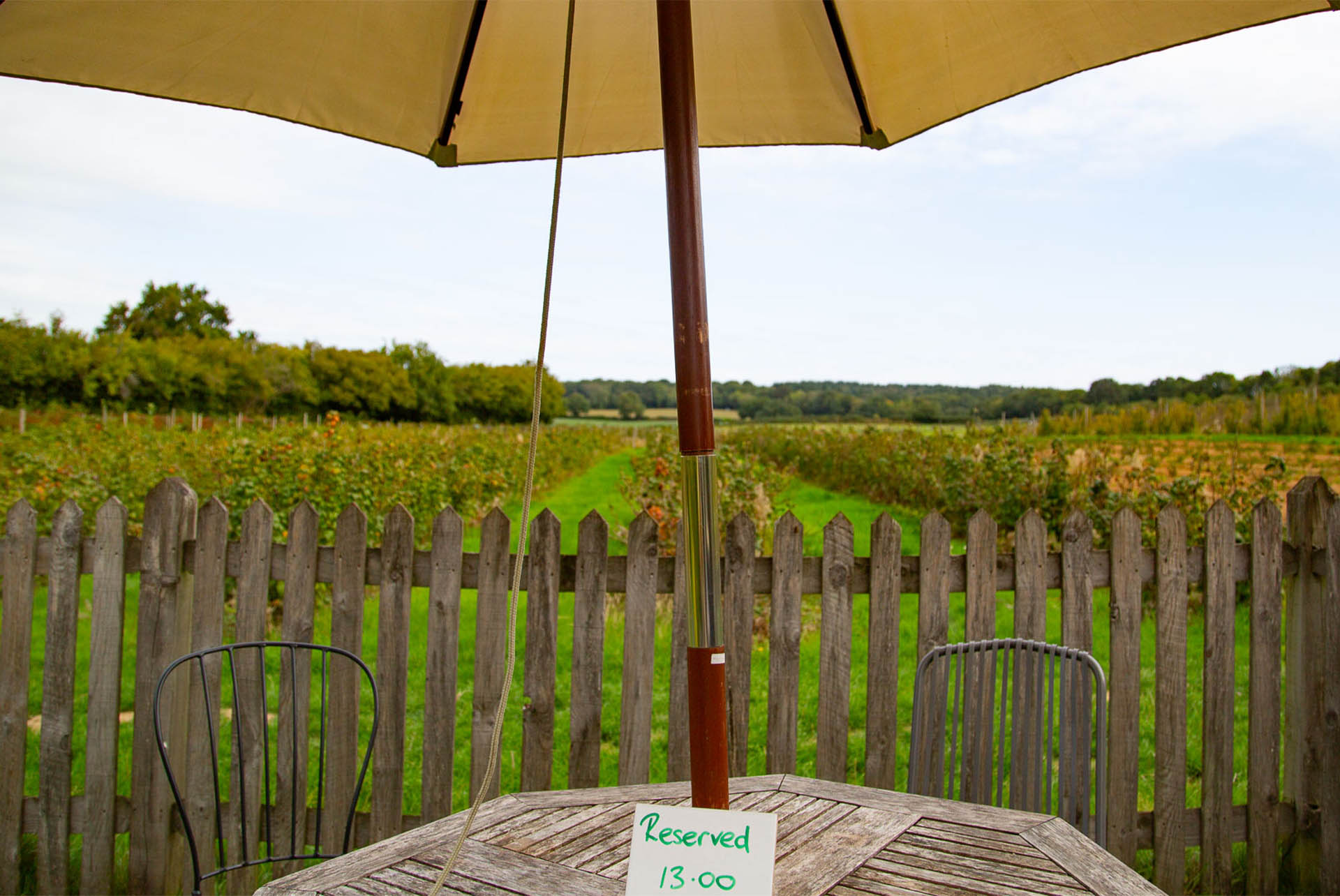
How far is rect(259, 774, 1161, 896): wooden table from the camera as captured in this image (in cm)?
116

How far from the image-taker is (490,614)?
102 inches

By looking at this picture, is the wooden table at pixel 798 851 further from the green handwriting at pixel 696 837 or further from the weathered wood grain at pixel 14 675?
the weathered wood grain at pixel 14 675

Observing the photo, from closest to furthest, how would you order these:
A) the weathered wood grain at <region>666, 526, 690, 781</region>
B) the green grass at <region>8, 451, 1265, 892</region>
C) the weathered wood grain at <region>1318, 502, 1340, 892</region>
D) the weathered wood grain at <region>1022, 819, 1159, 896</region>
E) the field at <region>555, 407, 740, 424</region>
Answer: the weathered wood grain at <region>1022, 819, 1159, 896</region> → the weathered wood grain at <region>666, 526, 690, 781</region> → the weathered wood grain at <region>1318, 502, 1340, 892</region> → the green grass at <region>8, 451, 1265, 892</region> → the field at <region>555, 407, 740, 424</region>

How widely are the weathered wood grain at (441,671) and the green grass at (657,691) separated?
1.65 feet

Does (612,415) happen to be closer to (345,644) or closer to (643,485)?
(643,485)

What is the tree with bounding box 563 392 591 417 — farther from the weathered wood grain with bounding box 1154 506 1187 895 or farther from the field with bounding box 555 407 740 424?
the weathered wood grain with bounding box 1154 506 1187 895

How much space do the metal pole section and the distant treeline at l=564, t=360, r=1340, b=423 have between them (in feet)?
0.27

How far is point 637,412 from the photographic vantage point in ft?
153

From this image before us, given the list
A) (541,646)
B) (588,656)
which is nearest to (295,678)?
(541,646)

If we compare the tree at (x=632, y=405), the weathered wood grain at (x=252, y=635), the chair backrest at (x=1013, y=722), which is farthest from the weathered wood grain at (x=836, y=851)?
the tree at (x=632, y=405)

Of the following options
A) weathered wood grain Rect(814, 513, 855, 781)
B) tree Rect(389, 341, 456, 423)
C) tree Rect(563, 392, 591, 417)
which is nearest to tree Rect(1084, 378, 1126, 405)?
weathered wood grain Rect(814, 513, 855, 781)

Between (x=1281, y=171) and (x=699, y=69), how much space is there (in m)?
16.2

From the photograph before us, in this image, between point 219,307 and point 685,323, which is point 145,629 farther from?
point 219,307

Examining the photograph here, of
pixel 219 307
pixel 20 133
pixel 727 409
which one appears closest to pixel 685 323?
pixel 727 409
